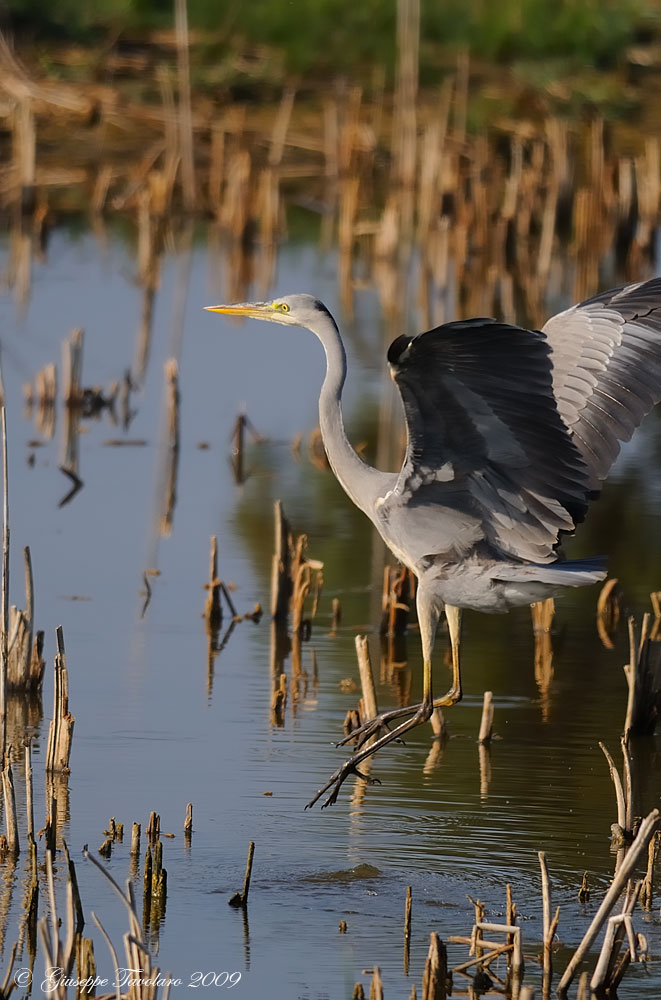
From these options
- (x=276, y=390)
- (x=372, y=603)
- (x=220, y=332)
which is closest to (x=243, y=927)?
(x=372, y=603)

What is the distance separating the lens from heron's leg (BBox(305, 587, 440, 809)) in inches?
277

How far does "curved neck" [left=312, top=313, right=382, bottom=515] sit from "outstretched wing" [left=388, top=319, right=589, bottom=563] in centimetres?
20

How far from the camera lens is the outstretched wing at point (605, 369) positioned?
7.50 m

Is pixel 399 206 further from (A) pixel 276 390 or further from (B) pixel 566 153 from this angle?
(A) pixel 276 390

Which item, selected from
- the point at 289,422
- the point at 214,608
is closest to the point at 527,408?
the point at 214,608

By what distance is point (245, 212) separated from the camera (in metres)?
22.4

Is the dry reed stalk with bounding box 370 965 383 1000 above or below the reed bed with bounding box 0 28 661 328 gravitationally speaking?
below

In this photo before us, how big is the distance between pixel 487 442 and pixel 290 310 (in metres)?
1.04

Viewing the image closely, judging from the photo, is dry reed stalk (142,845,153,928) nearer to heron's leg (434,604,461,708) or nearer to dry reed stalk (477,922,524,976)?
dry reed stalk (477,922,524,976)

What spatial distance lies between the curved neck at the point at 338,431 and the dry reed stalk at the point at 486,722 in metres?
1.12

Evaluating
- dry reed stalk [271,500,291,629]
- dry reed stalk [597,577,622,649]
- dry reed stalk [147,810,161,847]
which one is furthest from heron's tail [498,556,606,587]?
dry reed stalk [597,577,622,649]

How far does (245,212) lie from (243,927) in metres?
17.0

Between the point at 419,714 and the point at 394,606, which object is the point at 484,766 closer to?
the point at 419,714

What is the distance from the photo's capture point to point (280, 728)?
832cm
